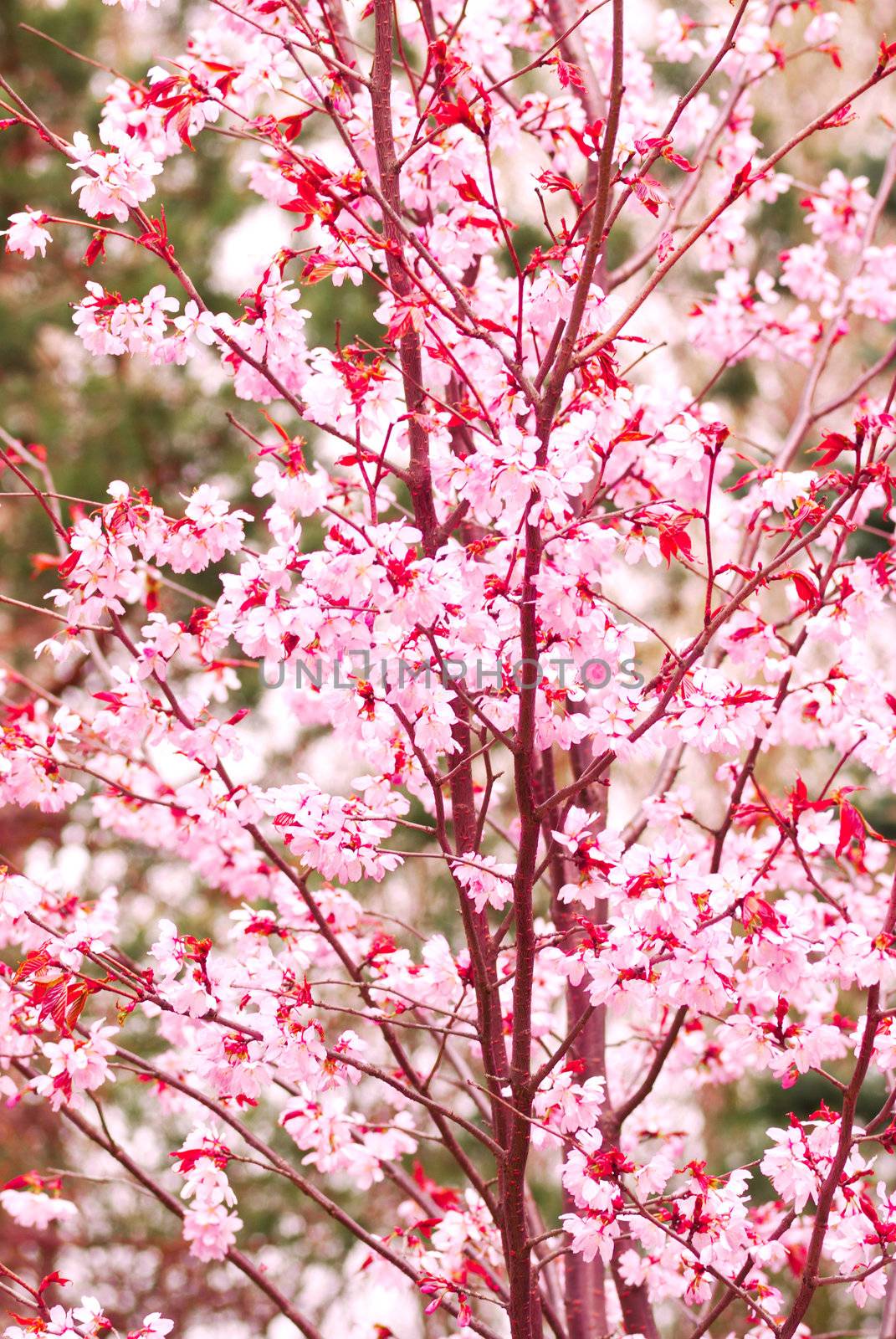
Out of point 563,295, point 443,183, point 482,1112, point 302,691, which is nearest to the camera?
point 563,295

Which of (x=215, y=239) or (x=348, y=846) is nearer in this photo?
(x=348, y=846)

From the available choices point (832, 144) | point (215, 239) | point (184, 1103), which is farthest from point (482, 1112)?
point (832, 144)

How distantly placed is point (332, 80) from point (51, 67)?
17.9 feet

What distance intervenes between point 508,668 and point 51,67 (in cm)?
602

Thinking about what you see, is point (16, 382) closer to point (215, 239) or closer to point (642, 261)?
point (215, 239)

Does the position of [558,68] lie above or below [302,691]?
above

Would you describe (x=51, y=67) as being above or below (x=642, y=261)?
above

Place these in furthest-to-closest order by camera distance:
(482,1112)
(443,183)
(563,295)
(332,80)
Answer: (482,1112), (443,183), (332,80), (563,295)

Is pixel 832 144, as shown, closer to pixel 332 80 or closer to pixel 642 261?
pixel 642 261

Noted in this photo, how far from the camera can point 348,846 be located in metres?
1.69

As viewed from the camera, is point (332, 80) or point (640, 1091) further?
point (640, 1091)

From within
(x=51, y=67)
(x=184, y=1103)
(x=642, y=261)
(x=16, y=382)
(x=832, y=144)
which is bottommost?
(x=184, y=1103)

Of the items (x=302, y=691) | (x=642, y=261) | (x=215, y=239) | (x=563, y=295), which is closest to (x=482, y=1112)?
(x=302, y=691)

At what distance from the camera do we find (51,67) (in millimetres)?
6484
